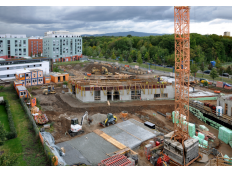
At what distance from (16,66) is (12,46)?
27729mm

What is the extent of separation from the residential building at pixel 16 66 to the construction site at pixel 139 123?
12.2 meters

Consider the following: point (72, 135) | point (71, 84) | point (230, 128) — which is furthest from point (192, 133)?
point (71, 84)

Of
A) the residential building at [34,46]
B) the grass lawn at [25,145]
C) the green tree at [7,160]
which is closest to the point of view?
the green tree at [7,160]

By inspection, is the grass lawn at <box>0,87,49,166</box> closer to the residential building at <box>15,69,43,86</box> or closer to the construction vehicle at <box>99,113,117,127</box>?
the construction vehicle at <box>99,113,117,127</box>

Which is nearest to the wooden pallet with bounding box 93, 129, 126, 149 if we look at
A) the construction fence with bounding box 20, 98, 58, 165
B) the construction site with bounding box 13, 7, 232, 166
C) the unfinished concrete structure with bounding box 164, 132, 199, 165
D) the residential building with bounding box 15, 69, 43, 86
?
the construction site with bounding box 13, 7, 232, 166

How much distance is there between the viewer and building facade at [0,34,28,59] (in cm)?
6862

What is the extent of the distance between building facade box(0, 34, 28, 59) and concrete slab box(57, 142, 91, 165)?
2309 inches

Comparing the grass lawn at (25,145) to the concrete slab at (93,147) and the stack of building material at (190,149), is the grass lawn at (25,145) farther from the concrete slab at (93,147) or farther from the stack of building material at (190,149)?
the stack of building material at (190,149)

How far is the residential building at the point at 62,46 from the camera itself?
77.1 m

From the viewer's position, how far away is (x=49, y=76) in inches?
1857

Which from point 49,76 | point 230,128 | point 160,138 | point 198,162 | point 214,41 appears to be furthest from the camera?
point 214,41

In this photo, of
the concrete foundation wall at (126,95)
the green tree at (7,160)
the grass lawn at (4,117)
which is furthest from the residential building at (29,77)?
the green tree at (7,160)

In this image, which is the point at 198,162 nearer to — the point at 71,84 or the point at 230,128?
the point at 230,128

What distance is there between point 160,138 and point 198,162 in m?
4.76
